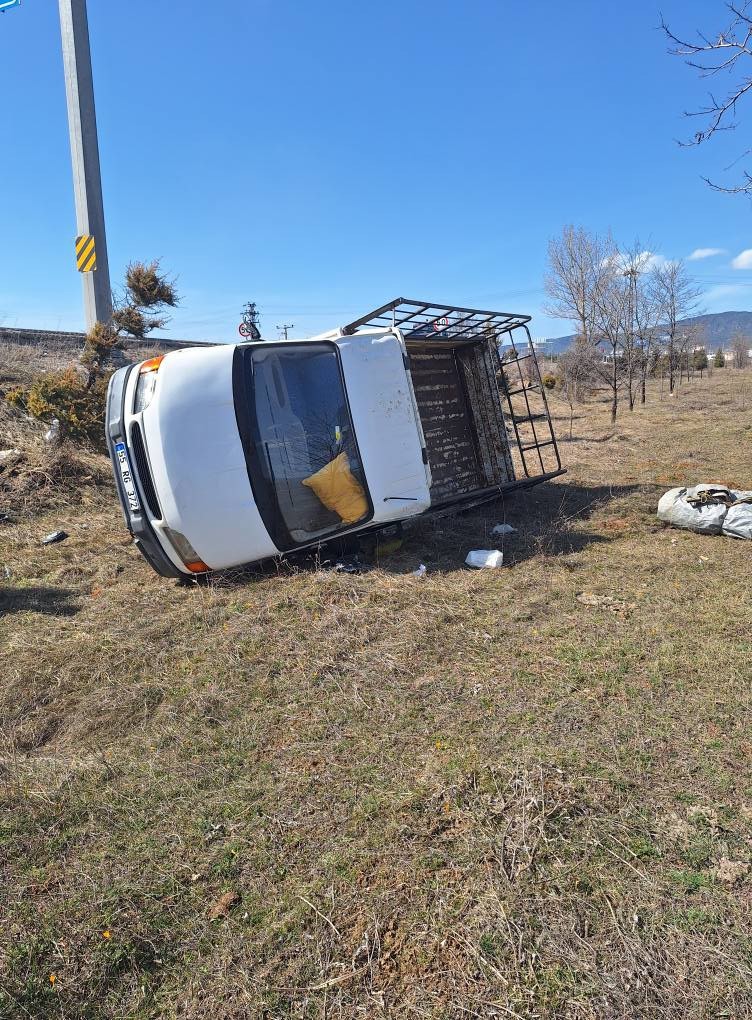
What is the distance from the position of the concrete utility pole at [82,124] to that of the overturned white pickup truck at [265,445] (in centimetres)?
690

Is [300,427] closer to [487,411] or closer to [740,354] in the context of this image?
[487,411]

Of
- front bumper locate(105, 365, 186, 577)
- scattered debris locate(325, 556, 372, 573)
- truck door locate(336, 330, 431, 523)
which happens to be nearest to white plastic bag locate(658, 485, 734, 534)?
truck door locate(336, 330, 431, 523)

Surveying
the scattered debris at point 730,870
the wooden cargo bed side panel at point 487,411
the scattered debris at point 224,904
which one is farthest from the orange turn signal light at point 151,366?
the scattered debris at point 730,870

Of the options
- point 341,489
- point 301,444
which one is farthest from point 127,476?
point 341,489

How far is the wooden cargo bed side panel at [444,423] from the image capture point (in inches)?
325

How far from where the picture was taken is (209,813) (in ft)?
9.08

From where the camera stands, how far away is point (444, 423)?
8523mm

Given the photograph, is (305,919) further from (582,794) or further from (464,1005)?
(582,794)

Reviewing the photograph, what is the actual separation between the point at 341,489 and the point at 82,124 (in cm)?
930

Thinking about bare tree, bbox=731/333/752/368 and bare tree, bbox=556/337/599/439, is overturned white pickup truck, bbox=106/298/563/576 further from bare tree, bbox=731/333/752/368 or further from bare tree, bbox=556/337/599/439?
bare tree, bbox=731/333/752/368

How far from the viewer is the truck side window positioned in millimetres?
5488

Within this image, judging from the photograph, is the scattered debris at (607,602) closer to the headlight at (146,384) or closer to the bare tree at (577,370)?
the headlight at (146,384)

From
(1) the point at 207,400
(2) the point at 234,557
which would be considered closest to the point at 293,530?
(2) the point at 234,557

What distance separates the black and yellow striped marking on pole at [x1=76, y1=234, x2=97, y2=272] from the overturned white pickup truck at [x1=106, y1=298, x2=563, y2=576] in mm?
6642
